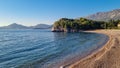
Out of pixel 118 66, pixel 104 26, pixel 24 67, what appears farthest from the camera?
pixel 104 26

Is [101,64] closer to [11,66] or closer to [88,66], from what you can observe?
[88,66]

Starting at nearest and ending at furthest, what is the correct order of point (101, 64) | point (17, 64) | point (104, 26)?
point (101, 64) → point (17, 64) → point (104, 26)

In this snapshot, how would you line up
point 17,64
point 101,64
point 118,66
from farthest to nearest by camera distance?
1. point 17,64
2. point 101,64
3. point 118,66

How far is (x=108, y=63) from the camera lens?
20.3 metres

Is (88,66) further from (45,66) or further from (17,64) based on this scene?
(17,64)

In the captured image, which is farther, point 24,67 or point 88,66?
Result: point 24,67


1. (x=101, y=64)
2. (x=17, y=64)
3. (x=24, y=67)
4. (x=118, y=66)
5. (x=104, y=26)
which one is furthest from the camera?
(x=104, y=26)

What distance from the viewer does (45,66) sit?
71.7ft

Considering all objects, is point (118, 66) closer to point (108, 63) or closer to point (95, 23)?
point (108, 63)

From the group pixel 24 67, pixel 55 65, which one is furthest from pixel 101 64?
pixel 24 67

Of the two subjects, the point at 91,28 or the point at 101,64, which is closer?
the point at 101,64

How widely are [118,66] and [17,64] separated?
42.6 feet

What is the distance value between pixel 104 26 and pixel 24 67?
523ft

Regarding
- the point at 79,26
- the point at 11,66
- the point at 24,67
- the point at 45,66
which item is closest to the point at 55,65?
the point at 45,66
